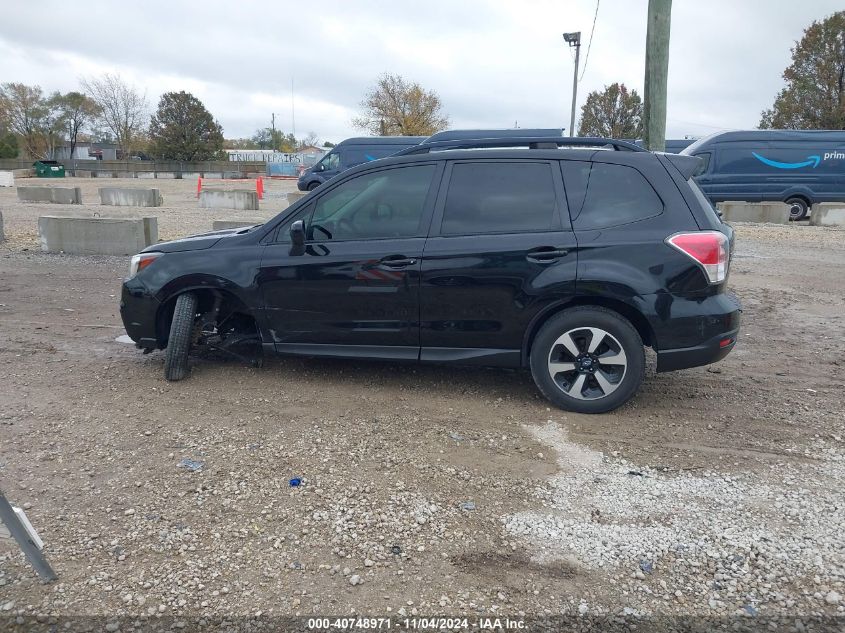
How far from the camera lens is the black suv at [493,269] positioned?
4297 millimetres

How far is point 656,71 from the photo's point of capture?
25.9 ft

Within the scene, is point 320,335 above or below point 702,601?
above

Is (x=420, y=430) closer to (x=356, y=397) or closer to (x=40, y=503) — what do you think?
(x=356, y=397)

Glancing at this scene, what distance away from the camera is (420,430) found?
4.21 metres

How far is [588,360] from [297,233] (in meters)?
2.22

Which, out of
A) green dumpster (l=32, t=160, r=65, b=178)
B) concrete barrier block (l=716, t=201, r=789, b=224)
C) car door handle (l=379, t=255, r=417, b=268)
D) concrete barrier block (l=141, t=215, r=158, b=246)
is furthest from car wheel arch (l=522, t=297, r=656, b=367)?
green dumpster (l=32, t=160, r=65, b=178)

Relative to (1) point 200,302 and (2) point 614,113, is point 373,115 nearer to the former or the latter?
(2) point 614,113

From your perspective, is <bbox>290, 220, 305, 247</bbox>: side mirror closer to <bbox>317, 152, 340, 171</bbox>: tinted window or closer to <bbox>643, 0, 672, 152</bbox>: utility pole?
<bbox>643, 0, 672, 152</bbox>: utility pole

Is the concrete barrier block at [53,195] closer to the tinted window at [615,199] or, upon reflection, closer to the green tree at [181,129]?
the tinted window at [615,199]

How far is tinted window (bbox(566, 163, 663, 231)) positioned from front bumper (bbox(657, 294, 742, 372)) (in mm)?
723

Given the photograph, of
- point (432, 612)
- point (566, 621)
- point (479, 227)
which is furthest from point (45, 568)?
point (479, 227)

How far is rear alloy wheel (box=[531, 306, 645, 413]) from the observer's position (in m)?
4.32

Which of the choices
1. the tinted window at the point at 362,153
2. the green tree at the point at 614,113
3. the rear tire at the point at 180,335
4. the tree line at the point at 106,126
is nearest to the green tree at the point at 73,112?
the tree line at the point at 106,126

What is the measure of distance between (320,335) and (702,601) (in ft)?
10.1
